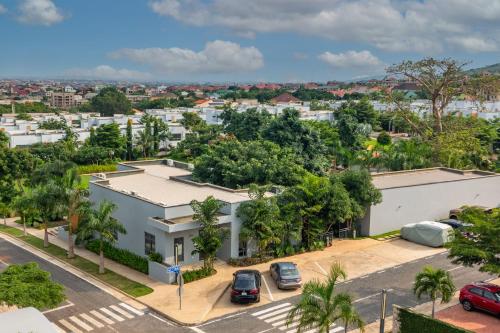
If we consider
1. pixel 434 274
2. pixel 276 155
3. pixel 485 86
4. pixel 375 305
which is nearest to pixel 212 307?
pixel 375 305

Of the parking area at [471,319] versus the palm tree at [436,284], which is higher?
the palm tree at [436,284]

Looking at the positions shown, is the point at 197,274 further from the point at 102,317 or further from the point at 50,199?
the point at 50,199

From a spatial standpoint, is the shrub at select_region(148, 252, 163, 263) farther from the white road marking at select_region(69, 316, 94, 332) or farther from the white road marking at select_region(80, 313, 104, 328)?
the white road marking at select_region(69, 316, 94, 332)

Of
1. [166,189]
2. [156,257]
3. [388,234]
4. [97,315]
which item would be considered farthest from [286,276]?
[388,234]

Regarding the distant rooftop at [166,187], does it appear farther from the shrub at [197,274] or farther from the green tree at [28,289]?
the green tree at [28,289]

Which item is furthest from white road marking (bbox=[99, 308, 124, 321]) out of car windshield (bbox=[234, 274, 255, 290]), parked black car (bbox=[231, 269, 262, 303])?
car windshield (bbox=[234, 274, 255, 290])

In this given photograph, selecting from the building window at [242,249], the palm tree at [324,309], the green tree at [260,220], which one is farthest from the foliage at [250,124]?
the palm tree at [324,309]
